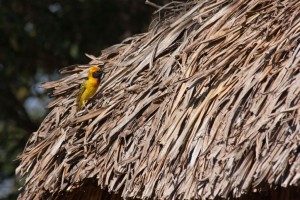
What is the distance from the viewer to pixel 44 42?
11438 mm

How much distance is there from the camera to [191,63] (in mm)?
5367

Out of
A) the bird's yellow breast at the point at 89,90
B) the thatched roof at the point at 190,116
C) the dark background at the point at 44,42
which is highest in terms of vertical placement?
the dark background at the point at 44,42

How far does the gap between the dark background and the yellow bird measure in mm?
4714

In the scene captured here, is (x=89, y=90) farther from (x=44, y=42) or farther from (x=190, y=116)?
(x=44, y=42)

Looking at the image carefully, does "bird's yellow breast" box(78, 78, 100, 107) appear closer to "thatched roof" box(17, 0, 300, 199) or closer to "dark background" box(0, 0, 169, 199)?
"thatched roof" box(17, 0, 300, 199)

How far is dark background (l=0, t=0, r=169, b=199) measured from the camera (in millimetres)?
11344

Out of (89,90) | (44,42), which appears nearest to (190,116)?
(89,90)

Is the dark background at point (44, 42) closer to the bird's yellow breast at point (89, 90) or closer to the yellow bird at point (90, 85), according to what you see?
the yellow bird at point (90, 85)

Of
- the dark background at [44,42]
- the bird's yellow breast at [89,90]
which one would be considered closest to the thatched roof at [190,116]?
the bird's yellow breast at [89,90]

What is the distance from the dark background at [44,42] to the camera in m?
11.3

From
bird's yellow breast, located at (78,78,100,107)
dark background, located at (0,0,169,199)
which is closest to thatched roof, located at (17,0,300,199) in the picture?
bird's yellow breast, located at (78,78,100,107)

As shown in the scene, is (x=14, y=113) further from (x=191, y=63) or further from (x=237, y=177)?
(x=237, y=177)

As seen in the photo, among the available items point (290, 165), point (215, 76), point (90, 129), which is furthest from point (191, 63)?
point (290, 165)

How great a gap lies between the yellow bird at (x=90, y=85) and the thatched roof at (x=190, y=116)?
0.07 m
